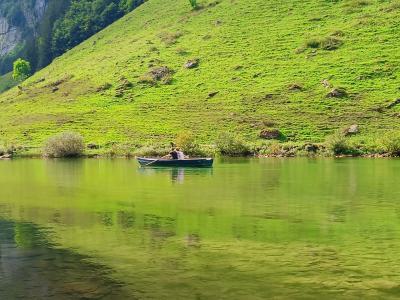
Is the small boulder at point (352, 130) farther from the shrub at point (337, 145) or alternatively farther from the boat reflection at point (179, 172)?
the boat reflection at point (179, 172)

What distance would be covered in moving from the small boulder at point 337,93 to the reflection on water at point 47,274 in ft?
337

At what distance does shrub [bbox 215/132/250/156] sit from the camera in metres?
99.7

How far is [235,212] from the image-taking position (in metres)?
33.7

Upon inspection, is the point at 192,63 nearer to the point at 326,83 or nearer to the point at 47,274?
the point at 326,83

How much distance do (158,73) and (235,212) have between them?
12505 centimetres

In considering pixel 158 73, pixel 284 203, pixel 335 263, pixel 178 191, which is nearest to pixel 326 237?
pixel 335 263

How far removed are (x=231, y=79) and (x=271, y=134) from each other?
37770 millimetres

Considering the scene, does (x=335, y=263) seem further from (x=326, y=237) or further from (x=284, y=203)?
(x=284, y=203)

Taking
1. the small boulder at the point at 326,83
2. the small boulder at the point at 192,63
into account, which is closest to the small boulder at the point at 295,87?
the small boulder at the point at 326,83

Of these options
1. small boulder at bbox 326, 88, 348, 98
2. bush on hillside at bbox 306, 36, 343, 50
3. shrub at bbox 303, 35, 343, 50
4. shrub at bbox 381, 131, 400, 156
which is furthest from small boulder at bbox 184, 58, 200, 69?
shrub at bbox 381, 131, 400, 156

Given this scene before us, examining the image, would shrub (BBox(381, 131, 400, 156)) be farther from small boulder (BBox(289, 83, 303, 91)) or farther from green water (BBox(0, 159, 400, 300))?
green water (BBox(0, 159, 400, 300))

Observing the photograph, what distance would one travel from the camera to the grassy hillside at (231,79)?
11681 cm

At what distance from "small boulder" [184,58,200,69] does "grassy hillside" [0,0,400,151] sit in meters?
1.24

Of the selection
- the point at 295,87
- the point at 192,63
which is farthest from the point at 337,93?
the point at 192,63
